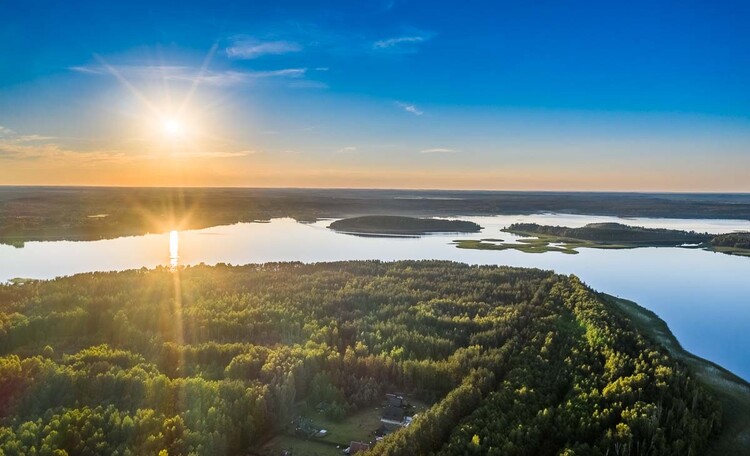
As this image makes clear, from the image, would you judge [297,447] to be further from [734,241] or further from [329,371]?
[734,241]

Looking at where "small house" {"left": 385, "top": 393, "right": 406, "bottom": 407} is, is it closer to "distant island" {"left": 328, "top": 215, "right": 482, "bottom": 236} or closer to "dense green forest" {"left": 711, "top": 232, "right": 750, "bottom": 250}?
"dense green forest" {"left": 711, "top": 232, "right": 750, "bottom": 250}

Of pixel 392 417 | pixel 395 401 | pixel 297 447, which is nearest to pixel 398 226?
pixel 395 401

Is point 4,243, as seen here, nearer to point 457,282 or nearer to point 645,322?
point 457,282

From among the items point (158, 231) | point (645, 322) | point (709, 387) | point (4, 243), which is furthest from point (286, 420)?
point (158, 231)

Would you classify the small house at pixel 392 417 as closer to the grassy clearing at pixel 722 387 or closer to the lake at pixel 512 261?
A: the grassy clearing at pixel 722 387

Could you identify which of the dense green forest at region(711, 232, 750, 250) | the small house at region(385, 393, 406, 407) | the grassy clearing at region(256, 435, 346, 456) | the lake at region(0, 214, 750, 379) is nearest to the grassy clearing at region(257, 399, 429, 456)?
the grassy clearing at region(256, 435, 346, 456)

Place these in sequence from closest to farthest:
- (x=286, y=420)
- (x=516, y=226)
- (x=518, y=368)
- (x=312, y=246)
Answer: (x=286, y=420), (x=518, y=368), (x=312, y=246), (x=516, y=226)
